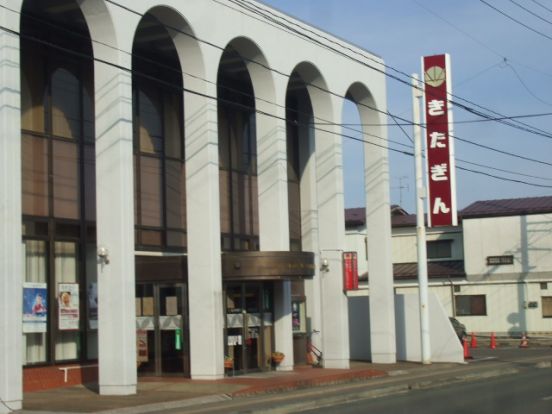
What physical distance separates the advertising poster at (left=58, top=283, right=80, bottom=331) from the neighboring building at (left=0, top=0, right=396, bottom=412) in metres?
0.05

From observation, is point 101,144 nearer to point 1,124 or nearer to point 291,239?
point 1,124

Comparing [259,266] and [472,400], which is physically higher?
[259,266]

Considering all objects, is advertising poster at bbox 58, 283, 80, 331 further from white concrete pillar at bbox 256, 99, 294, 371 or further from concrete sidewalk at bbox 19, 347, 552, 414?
white concrete pillar at bbox 256, 99, 294, 371

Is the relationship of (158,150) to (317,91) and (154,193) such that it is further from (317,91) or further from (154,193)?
(317,91)

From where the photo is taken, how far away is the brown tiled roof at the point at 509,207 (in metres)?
50.8

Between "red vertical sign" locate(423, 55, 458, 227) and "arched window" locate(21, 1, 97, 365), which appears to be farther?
"red vertical sign" locate(423, 55, 458, 227)

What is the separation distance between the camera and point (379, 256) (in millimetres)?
31906

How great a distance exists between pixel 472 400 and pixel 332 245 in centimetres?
1061

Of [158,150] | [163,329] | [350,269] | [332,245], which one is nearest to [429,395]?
[163,329]

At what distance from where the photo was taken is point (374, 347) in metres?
31.8

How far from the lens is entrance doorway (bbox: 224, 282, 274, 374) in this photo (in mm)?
26734

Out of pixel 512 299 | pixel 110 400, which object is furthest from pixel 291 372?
pixel 512 299

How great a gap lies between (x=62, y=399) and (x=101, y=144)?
5825mm

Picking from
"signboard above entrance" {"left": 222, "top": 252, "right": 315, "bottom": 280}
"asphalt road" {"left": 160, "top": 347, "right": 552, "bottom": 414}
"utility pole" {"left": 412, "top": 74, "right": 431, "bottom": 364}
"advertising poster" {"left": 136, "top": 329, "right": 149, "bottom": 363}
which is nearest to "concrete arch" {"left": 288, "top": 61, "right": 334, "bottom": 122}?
"utility pole" {"left": 412, "top": 74, "right": 431, "bottom": 364}
